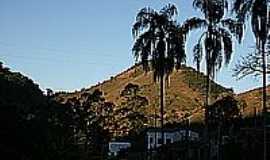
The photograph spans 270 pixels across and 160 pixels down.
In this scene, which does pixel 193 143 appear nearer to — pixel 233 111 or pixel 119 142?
pixel 233 111

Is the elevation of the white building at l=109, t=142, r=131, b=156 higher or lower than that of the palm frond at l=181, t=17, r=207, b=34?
lower

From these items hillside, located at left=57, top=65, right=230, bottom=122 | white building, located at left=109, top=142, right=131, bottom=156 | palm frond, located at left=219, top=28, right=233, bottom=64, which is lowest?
white building, located at left=109, top=142, right=131, bottom=156

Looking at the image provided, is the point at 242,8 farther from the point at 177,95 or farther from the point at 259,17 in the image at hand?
the point at 177,95

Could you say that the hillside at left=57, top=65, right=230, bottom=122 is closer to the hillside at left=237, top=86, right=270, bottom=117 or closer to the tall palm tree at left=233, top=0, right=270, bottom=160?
the hillside at left=237, top=86, right=270, bottom=117

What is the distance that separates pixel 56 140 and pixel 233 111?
844 inches

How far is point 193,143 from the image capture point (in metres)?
56.4

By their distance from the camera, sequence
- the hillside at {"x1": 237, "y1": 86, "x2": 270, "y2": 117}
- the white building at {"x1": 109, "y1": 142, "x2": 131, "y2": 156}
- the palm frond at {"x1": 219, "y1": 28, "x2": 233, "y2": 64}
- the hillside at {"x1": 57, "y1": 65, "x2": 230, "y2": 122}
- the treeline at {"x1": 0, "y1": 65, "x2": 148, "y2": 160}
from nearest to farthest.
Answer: the treeline at {"x1": 0, "y1": 65, "x2": 148, "y2": 160}
the palm frond at {"x1": 219, "y1": 28, "x2": 233, "y2": 64}
the hillside at {"x1": 237, "y1": 86, "x2": 270, "y2": 117}
the white building at {"x1": 109, "y1": 142, "x2": 131, "y2": 156}
the hillside at {"x1": 57, "y1": 65, "x2": 230, "y2": 122}

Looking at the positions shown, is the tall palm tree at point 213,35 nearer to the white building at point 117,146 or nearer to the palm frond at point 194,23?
the palm frond at point 194,23

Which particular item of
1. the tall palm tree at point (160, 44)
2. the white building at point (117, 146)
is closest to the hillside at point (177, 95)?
the white building at point (117, 146)

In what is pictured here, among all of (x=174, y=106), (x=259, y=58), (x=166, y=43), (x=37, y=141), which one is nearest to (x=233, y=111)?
(x=166, y=43)

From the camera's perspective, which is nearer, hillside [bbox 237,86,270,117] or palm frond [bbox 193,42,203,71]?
palm frond [bbox 193,42,203,71]

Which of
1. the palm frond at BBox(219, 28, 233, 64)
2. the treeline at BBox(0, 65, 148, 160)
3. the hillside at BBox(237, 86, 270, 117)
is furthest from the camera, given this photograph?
the hillside at BBox(237, 86, 270, 117)

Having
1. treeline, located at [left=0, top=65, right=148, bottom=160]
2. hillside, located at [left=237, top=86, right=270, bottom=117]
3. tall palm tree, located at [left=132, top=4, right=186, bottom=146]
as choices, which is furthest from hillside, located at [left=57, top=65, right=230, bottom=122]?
tall palm tree, located at [left=132, top=4, right=186, bottom=146]

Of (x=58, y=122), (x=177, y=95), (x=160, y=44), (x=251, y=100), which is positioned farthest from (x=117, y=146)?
(x=160, y=44)
